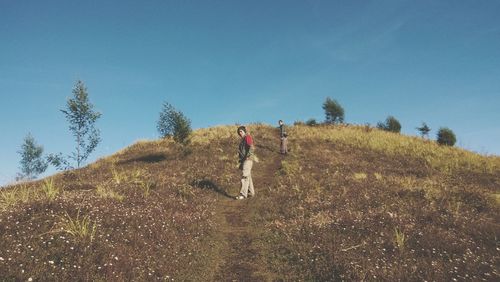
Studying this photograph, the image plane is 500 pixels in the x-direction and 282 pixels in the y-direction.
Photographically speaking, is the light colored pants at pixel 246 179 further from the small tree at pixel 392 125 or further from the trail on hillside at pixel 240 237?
the small tree at pixel 392 125

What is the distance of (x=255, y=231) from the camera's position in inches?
Answer: 545

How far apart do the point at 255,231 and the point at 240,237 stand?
705mm

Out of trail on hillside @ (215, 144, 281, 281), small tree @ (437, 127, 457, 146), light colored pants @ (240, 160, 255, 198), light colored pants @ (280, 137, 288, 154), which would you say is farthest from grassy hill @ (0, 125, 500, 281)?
small tree @ (437, 127, 457, 146)

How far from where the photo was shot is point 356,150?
123ft

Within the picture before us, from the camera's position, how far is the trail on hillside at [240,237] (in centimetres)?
1034

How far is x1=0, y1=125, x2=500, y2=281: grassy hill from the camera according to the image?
365 inches

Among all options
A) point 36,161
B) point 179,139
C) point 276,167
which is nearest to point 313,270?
point 276,167

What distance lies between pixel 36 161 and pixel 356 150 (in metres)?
67.3

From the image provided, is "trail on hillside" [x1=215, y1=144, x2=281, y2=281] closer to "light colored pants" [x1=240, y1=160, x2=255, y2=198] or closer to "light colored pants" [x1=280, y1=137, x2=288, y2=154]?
"light colored pants" [x1=240, y1=160, x2=255, y2=198]

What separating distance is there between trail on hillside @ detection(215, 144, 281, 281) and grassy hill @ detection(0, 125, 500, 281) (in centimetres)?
5

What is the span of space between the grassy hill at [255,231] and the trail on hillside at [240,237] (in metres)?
0.05

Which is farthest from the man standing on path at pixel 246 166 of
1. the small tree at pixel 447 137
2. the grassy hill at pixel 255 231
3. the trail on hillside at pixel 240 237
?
the small tree at pixel 447 137

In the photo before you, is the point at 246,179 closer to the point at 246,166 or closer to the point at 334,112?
the point at 246,166

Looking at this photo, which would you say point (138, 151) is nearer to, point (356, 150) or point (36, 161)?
point (356, 150)
